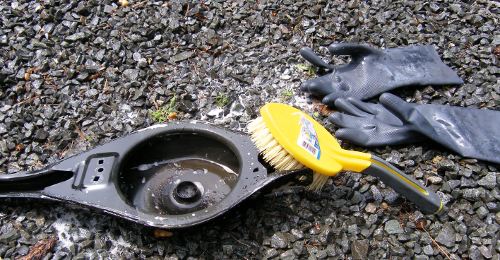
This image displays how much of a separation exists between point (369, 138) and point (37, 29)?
1.72 m

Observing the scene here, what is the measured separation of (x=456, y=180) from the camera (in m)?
2.16

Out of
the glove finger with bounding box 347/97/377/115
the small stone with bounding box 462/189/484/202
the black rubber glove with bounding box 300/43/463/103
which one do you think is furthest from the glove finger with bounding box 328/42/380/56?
the small stone with bounding box 462/189/484/202

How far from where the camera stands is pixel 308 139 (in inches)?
75.5

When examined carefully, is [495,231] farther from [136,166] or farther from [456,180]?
[136,166]

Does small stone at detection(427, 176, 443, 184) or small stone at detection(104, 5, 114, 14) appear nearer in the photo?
small stone at detection(427, 176, 443, 184)

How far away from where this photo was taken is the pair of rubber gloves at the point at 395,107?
2248 mm

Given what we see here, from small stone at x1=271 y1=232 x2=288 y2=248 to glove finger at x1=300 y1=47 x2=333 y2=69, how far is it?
889 mm

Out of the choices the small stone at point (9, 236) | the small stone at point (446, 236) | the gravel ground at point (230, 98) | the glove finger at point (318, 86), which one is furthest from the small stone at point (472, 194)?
the small stone at point (9, 236)

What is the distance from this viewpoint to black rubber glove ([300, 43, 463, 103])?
247cm

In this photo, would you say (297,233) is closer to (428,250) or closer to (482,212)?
(428,250)

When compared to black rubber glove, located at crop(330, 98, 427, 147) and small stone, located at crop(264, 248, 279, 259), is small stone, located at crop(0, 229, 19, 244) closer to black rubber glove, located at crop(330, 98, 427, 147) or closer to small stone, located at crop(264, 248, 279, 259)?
small stone, located at crop(264, 248, 279, 259)

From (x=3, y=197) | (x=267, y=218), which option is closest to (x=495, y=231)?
(x=267, y=218)

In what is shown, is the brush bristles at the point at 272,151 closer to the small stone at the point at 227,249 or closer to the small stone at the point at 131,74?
the small stone at the point at 227,249

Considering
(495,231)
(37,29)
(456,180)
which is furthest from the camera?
(37,29)
